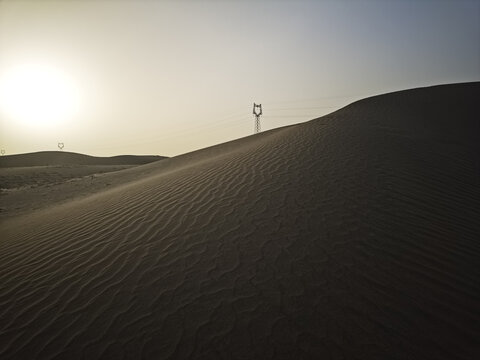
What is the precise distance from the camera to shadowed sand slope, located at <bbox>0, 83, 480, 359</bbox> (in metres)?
3.02

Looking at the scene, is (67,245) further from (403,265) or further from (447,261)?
(447,261)

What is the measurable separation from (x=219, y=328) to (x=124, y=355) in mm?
924

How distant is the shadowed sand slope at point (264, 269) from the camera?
3.02 meters

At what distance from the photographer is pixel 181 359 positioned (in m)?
2.83

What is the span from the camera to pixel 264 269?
13.1ft

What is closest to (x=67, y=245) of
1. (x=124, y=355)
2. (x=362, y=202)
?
(x=124, y=355)

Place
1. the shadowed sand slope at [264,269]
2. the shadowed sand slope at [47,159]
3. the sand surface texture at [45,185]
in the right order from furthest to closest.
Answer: the shadowed sand slope at [47,159], the sand surface texture at [45,185], the shadowed sand slope at [264,269]

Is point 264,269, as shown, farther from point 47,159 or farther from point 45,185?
point 47,159

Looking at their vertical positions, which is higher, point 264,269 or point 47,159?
point 47,159

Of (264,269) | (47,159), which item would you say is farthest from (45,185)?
(47,159)

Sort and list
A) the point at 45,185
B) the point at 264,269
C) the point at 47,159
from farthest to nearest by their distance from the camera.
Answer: the point at 47,159
the point at 45,185
the point at 264,269

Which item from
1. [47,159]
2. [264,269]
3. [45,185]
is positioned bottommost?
[45,185]

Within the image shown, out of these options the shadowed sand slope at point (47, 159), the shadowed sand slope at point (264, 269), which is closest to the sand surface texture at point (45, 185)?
the shadowed sand slope at point (264, 269)

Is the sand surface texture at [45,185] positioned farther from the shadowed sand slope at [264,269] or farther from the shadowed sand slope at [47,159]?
the shadowed sand slope at [47,159]
